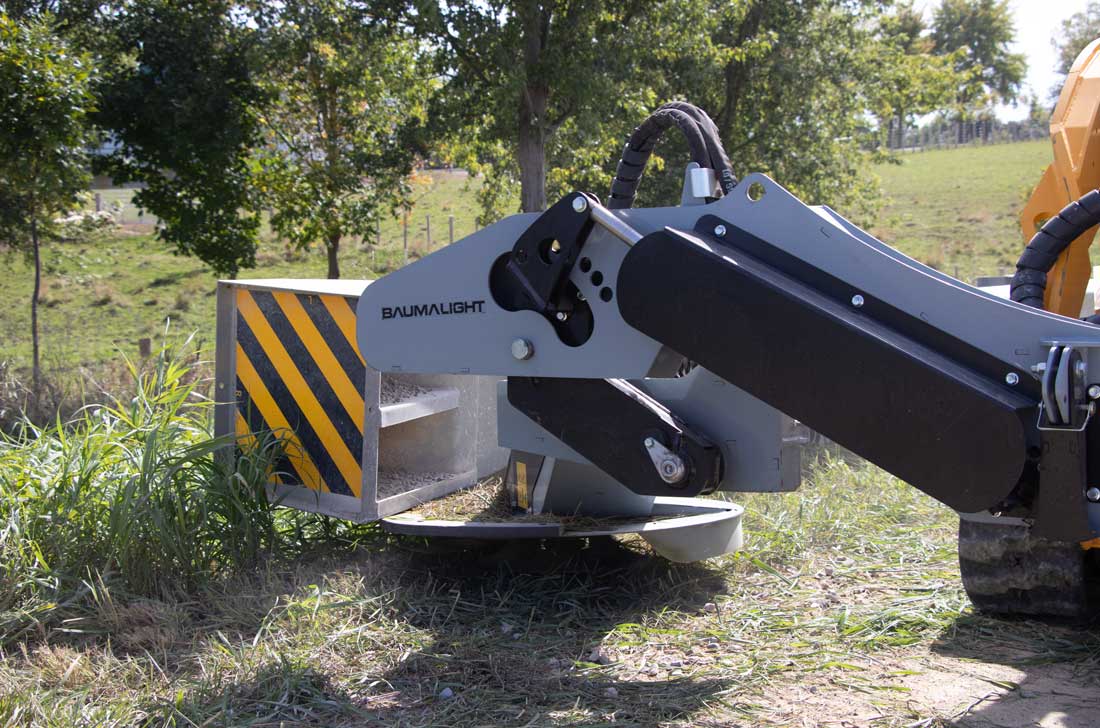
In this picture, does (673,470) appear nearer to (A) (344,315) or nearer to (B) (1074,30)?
(A) (344,315)

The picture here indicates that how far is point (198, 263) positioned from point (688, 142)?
1867cm

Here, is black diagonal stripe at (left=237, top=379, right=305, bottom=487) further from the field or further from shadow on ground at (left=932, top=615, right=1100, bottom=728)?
shadow on ground at (left=932, top=615, right=1100, bottom=728)

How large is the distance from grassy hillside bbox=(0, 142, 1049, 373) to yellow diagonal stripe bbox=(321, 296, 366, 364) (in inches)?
165

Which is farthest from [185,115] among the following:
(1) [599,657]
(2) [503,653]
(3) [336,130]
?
(1) [599,657]

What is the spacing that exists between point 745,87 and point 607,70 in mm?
4672

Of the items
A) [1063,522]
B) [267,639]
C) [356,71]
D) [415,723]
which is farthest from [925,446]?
[356,71]

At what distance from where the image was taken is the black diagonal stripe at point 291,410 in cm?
456

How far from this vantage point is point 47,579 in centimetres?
396

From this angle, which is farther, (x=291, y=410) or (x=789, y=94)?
(x=789, y=94)

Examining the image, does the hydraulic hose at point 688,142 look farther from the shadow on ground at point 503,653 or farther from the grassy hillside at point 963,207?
the grassy hillside at point 963,207

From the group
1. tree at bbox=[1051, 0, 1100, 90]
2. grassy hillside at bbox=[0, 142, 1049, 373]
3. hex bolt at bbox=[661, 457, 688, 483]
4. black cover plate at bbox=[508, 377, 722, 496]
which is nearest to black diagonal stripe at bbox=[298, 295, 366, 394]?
black cover plate at bbox=[508, 377, 722, 496]

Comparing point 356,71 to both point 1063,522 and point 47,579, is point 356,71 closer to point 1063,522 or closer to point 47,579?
point 47,579

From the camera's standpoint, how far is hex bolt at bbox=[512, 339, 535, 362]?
3.16 metres

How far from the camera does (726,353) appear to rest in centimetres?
Answer: 280
